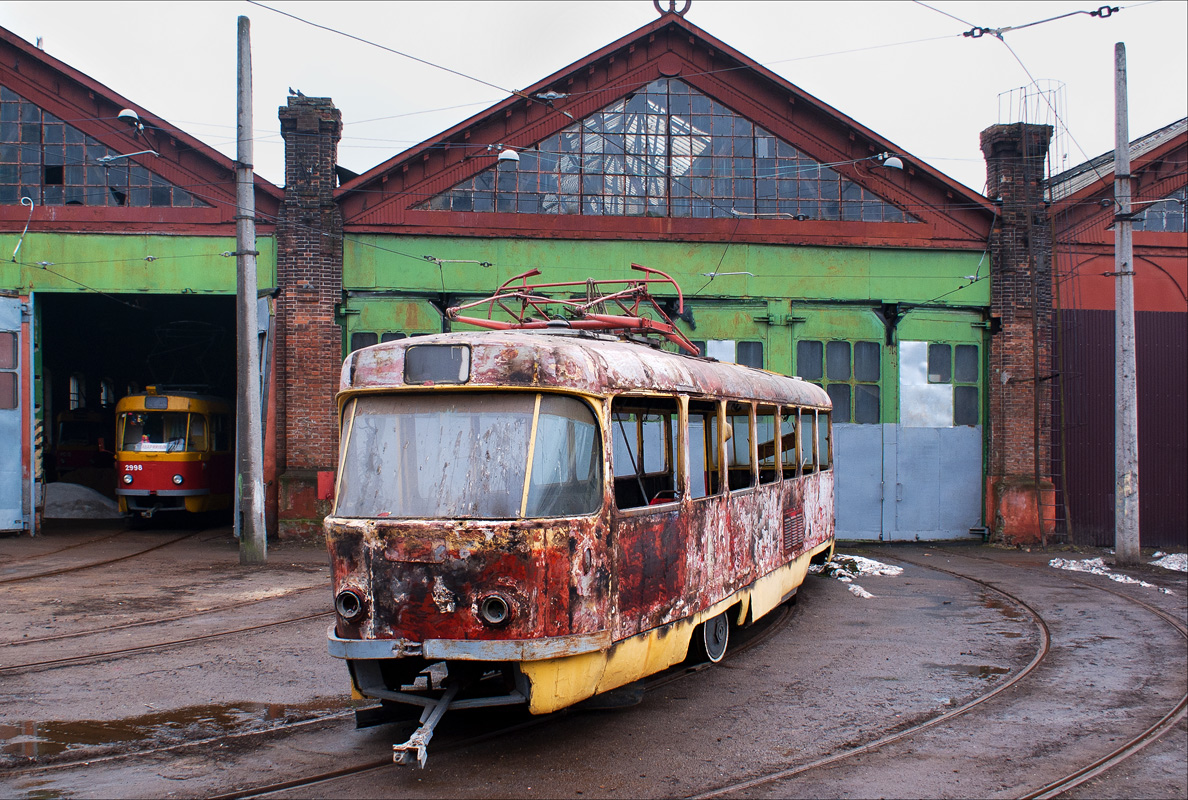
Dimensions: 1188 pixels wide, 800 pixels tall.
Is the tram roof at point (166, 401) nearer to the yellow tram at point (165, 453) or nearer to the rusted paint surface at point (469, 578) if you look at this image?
the yellow tram at point (165, 453)

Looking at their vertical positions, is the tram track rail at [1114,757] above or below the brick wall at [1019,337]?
below

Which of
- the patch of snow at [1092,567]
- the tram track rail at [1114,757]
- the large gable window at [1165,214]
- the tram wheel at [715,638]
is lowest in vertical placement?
the patch of snow at [1092,567]

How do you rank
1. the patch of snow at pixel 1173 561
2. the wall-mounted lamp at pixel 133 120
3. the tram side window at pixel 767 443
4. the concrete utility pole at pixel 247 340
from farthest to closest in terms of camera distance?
the wall-mounted lamp at pixel 133 120 < the patch of snow at pixel 1173 561 < the concrete utility pole at pixel 247 340 < the tram side window at pixel 767 443

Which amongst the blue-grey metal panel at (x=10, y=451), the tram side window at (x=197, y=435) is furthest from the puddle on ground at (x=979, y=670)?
the tram side window at (x=197, y=435)

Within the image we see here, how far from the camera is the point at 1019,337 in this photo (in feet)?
61.8

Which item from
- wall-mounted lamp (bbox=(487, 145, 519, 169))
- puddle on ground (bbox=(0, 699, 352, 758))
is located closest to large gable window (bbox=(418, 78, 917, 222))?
wall-mounted lamp (bbox=(487, 145, 519, 169))

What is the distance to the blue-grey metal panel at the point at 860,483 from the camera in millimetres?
18906

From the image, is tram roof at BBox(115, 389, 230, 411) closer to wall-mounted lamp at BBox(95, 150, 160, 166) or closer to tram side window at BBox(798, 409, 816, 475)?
wall-mounted lamp at BBox(95, 150, 160, 166)

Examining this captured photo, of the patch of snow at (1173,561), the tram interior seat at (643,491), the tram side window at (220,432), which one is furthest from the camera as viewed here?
the tram side window at (220,432)

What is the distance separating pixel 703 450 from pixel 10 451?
1545 cm

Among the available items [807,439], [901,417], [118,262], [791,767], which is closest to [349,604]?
[791,767]

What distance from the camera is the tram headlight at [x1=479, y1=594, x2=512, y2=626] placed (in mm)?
5457

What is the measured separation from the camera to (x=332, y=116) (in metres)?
18.0

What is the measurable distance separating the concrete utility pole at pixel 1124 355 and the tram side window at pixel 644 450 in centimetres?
1204
